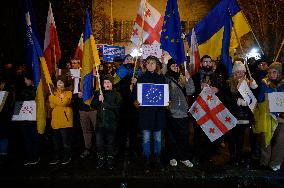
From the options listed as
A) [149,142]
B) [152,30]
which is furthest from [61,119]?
[152,30]

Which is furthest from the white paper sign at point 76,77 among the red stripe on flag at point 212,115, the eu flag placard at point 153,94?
the red stripe on flag at point 212,115

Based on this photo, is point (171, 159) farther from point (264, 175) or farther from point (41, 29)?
point (41, 29)

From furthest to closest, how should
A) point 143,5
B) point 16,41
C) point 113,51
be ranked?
point 16,41
point 113,51
point 143,5

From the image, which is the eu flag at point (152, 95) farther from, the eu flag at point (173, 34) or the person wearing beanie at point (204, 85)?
the person wearing beanie at point (204, 85)

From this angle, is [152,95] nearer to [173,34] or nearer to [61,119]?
[173,34]

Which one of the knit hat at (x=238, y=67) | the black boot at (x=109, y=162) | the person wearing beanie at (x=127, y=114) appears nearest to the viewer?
the black boot at (x=109, y=162)

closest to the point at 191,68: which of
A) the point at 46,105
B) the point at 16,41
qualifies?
the point at 46,105

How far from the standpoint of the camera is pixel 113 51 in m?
12.0

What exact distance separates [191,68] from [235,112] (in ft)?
5.48

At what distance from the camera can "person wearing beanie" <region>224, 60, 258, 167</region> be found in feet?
24.5

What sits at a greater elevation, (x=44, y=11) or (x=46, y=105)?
(x=44, y=11)

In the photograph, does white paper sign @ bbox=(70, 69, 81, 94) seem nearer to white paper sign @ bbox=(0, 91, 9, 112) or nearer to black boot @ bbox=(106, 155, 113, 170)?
white paper sign @ bbox=(0, 91, 9, 112)

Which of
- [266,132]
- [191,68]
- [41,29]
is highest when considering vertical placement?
[41,29]

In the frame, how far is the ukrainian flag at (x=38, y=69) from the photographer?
7586 millimetres
